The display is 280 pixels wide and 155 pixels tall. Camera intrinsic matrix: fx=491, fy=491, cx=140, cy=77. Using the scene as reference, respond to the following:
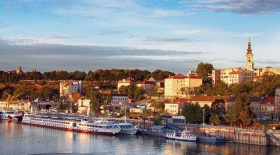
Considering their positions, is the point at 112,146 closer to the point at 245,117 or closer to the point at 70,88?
the point at 245,117

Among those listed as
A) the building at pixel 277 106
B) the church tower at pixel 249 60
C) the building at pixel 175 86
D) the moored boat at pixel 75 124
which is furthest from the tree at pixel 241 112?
the church tower at pixel 249 60

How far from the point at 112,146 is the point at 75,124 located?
415 inches

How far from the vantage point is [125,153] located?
23.7 m

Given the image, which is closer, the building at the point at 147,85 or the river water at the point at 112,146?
the river water at the point at 112,146

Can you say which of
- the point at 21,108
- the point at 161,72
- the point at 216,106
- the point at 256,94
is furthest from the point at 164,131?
the point at 161,72

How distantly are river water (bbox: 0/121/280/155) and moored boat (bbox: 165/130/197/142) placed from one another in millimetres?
552

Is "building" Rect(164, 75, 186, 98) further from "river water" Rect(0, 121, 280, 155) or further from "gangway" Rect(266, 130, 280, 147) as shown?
"gangway" Rect(266, 130, 280, 147)

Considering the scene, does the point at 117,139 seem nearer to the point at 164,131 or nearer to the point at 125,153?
the point at 164,131

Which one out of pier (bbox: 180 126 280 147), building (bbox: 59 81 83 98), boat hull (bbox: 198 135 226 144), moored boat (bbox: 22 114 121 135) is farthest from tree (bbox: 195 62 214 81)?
boat hull (bbox: 198 135 226 144)

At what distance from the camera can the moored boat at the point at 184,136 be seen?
29375 mm

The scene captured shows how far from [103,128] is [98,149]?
845cm

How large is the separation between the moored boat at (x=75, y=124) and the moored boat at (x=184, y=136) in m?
4.25

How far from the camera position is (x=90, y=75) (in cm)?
7781

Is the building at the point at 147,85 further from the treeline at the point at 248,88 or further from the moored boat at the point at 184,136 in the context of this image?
the moored boat at the point at 184,136
